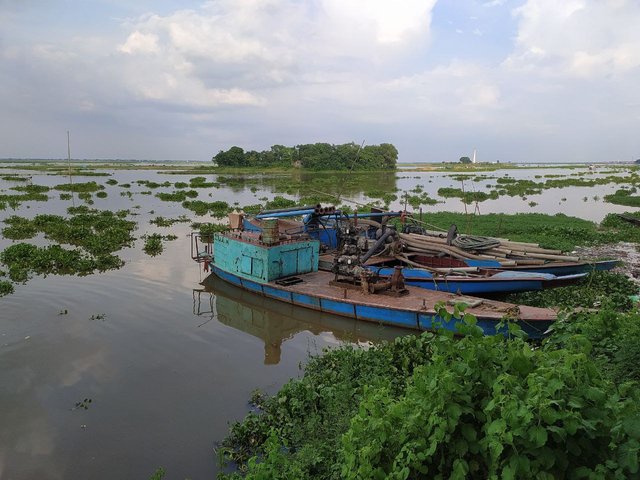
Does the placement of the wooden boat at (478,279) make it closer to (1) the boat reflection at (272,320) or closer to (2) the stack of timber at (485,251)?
(2) the stack of timber at (485,251)

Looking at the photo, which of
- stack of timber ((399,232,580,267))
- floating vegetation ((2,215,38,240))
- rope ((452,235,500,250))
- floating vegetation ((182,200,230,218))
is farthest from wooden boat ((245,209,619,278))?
floating vegetation ((182,200,230,218))

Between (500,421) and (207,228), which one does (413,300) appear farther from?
(207,228)

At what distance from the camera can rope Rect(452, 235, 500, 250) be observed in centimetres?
1504

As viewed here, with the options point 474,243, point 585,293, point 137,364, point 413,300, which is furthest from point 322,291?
point 585,293

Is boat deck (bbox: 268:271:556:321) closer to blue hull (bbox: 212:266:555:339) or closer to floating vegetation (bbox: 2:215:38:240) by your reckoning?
blue hull (bbox: 212:266:555:339)

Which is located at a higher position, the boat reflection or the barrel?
the barrel

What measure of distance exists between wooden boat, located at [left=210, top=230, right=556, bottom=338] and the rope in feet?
11.3

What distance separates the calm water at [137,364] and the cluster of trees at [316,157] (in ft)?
266

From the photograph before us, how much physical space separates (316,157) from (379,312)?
87.6 metres

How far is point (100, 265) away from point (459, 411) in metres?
17.5

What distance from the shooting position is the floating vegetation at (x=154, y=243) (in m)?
20.3

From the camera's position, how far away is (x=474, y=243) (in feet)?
50.3

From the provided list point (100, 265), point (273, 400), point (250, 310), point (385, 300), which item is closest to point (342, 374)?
point (273, 400)

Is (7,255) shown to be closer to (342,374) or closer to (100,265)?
(100,265)
